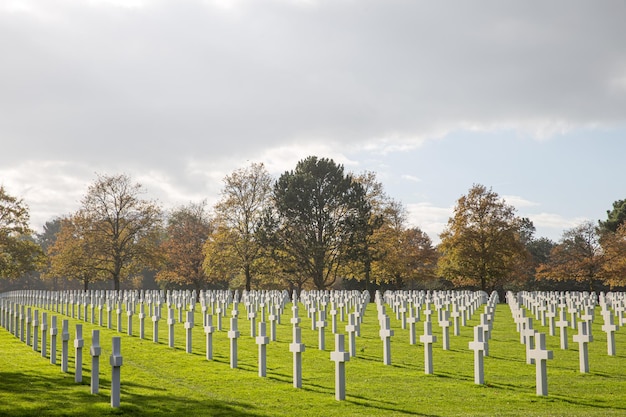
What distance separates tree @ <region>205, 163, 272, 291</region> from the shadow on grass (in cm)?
4055

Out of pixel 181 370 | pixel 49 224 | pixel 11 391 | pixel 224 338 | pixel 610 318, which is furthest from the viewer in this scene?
pixel 49 224

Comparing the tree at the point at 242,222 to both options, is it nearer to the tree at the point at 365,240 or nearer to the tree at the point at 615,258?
the tree at the point at 365,240

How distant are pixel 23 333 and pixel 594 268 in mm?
51962

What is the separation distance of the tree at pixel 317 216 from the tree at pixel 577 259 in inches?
762

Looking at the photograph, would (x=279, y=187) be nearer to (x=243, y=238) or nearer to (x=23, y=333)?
(x=243, y=238)

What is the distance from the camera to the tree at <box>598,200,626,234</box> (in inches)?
2352

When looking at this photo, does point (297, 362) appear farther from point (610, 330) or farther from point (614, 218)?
point (614, 218)

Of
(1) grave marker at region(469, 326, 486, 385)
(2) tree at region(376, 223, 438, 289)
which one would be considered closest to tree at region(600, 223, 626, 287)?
(2) tree at region(376, 223, 438, 289)

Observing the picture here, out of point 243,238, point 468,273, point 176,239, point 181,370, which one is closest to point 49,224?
point 176,239

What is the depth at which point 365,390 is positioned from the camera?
1069cm

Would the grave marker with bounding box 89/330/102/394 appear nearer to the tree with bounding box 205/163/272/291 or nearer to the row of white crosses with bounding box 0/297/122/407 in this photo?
the row of white crosses with bounding box 0/297/122/407

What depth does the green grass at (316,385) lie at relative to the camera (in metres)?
9.16

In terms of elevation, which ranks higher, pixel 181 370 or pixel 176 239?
pixel 176 239

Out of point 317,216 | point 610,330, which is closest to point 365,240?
point 317,216
